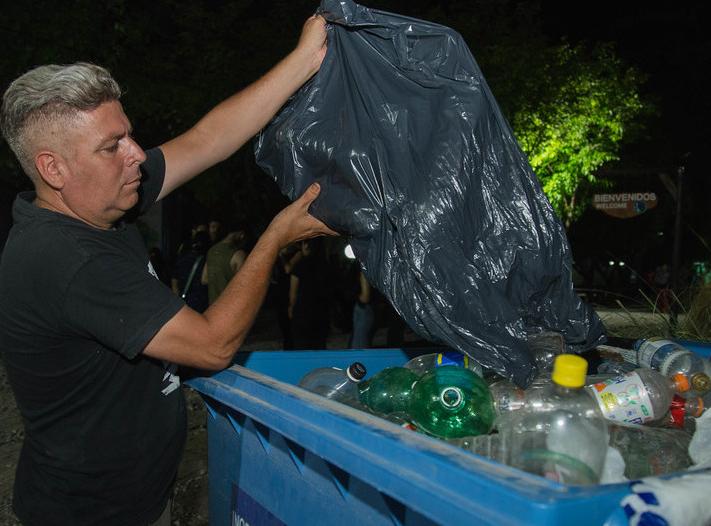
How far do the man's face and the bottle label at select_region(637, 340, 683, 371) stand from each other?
6.43 ft

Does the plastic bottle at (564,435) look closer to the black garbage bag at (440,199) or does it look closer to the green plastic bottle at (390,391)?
the black garbage bag at (440,199)

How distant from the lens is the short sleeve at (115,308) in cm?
172

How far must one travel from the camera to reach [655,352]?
8.30ft

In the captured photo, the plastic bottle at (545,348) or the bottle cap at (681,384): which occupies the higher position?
the plastic bottle at (545,348)

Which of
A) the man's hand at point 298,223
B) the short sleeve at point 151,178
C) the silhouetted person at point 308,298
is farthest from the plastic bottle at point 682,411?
the silhouetted person at point 308,298

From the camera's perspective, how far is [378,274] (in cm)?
211

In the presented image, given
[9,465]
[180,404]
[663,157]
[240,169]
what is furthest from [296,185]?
[663,157]

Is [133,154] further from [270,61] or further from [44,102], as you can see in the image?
[270,61]

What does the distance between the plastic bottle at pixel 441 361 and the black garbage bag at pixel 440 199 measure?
0.23m

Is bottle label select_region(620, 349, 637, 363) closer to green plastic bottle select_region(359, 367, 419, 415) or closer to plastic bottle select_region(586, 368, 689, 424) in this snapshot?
plastic bottle select_region(586, 368, 689, 424)

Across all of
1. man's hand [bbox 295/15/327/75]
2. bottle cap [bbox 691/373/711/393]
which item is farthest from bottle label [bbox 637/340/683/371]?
man's hand [bbox 295/15/327/75]

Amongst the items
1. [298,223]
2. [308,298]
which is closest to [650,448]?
[298,223]

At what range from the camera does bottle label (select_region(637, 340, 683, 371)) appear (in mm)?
2467

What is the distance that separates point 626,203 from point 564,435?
32.9 feet
